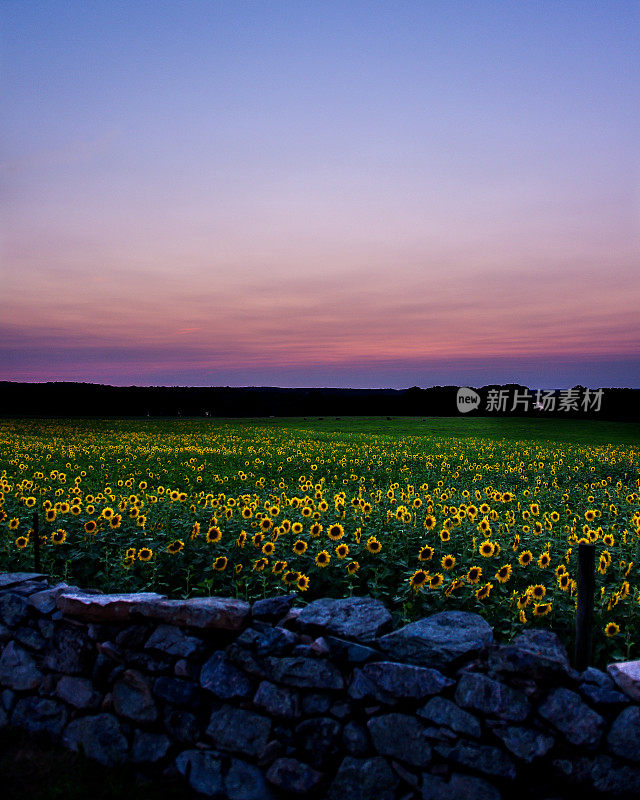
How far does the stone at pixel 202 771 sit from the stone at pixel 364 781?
0.90m

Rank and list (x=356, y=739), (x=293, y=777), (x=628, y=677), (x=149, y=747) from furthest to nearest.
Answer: (x=149, y=747), (x=293, y=777), (x=356, y=739), (x=628, y=677)

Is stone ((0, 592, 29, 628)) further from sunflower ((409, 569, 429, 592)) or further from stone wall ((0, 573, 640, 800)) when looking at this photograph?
sunflower ((409, 569, 429, 592))

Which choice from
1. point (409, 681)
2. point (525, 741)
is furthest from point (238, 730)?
point (525, 741)

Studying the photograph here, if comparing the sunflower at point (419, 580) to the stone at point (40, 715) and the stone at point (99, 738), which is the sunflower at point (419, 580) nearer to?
the stone at point (99, 738)

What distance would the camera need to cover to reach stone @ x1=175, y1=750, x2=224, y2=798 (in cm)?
447

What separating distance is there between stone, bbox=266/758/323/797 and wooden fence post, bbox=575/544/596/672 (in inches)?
87.0

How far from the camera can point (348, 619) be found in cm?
464

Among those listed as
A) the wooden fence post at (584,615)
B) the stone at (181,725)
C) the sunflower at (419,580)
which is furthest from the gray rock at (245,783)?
the wooden fence post at (584,615)

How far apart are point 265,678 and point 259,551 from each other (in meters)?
3.34

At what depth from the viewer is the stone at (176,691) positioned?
4656 mm

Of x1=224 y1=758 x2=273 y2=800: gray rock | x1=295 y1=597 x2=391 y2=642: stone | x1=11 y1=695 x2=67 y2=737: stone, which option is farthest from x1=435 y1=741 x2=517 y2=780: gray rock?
x1=11 y1=695 x2=67 y2=737: stone

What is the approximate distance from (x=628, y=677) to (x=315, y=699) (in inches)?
84.0

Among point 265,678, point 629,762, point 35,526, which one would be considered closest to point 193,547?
point 35,526

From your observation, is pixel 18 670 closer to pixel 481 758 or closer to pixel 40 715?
pixel 40 715
